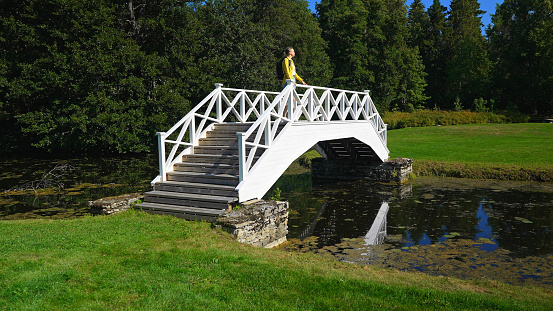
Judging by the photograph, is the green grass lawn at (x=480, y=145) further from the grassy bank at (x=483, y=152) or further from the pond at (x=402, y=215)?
the pond at (x=402, y=215)

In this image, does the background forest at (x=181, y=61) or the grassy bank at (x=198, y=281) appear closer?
the grassy bank at (x=198, y=281)

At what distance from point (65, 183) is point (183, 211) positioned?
359 inches

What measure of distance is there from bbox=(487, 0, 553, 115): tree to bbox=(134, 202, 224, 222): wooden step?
38546mm

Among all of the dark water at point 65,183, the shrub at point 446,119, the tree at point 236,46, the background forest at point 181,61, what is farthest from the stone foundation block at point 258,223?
the shrub at point 446,119

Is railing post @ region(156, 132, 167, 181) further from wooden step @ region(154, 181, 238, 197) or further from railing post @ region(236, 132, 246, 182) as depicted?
railing post @ region(236, 132, 246, 182)

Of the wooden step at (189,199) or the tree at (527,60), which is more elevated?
the tree at (527,60)

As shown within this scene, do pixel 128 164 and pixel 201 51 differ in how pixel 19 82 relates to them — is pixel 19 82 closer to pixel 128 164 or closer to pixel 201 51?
pixel 128 164

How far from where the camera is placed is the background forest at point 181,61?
67.6 ft

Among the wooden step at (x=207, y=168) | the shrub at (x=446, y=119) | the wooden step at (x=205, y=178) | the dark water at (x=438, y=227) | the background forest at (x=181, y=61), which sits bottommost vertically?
the dark water at (x=438, y=227)

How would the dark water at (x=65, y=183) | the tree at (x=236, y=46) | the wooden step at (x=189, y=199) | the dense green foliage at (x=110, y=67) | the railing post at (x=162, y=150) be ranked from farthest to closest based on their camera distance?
1. the tree at (x=236, y=46)
2. the dense green foliage at (x=110, y=67)
3. the dark water at (x=65, y=183)
4. the railing post at (x=162, y=150)
5. the wooden step at (x=189, y=199)

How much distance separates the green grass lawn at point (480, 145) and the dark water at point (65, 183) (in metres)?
12.7

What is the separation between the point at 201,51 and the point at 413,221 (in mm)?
19643

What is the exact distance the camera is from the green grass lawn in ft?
58.8

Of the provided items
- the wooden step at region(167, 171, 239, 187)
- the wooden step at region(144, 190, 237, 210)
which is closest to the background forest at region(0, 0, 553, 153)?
the wooden step at region(167, 171, 239, 187)
